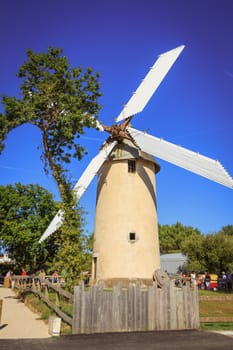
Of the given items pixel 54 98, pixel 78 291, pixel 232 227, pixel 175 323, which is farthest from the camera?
pixel 232 227

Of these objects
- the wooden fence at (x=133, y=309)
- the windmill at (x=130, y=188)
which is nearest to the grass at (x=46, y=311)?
the wooden fence at (x=133, y=309)

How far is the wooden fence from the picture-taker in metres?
8.91

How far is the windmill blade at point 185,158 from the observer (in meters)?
16.9

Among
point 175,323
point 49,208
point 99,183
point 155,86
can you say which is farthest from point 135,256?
point 49,208

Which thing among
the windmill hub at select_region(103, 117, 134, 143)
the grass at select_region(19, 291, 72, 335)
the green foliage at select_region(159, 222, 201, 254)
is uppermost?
the windmill hub at select_region(103, 117, 134, 143)

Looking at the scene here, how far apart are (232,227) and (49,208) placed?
45992 millimetres

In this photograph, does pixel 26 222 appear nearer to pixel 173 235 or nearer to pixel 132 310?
pixel 132 310

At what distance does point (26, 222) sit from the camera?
103 feet

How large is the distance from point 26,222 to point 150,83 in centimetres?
1839

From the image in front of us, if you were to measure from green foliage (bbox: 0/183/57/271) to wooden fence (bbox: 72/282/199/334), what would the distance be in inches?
866

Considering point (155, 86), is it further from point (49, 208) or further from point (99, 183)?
point (49, 208)

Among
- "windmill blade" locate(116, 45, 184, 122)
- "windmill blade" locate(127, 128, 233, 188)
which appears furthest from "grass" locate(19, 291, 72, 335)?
"windmill blade" locate(116, 45, 184, 122)

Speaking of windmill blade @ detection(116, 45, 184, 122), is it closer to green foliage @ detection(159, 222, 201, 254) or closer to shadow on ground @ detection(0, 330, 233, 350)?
shadow on ground @ detection(0, 330, 233, 350)

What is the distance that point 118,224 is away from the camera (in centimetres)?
1958
